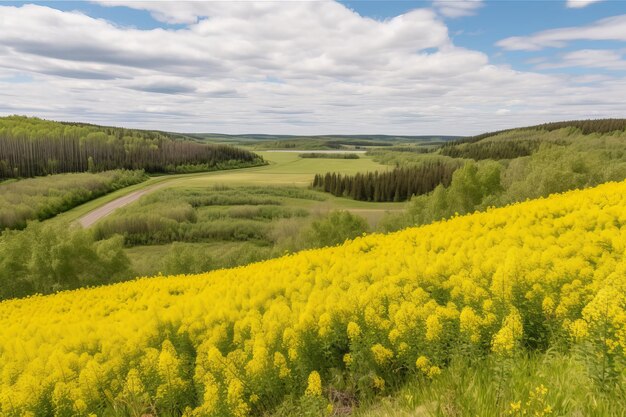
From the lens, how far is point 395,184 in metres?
142

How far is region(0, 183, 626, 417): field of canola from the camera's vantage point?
22.6 feet

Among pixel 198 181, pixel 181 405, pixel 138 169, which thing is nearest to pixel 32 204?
pixel 198 181

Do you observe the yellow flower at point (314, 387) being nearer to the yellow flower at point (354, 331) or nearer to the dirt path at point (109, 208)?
the yellow flower at point (354, 331)

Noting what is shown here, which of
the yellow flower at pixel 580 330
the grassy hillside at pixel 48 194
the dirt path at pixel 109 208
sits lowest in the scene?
the dirt path at pixel 109 208

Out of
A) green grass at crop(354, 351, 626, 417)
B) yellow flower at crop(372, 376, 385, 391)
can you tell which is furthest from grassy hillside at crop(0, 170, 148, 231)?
green grass at crop(354, 351, 626, 417)

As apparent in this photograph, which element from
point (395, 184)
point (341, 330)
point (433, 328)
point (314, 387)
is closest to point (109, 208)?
point (395, 184)

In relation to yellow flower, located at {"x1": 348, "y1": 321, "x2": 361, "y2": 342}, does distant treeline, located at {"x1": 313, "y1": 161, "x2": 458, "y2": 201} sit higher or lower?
lower

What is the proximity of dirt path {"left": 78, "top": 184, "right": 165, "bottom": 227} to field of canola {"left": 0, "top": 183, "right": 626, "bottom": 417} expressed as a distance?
107m

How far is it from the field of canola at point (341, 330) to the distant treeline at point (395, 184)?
12809 centimetres

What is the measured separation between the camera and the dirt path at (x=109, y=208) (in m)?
111

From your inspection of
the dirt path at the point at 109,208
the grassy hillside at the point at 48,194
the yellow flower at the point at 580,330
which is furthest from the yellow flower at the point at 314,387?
the dirt path at the point at 109,208

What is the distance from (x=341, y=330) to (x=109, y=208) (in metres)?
129

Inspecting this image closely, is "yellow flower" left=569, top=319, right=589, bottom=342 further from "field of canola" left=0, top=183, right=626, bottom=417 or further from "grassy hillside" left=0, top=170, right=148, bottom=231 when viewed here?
"grassy hillside" left=0, top=170, right=148, bottom=231

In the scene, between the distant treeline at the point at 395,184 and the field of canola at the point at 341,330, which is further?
the distant treeline at the point at 395,184
